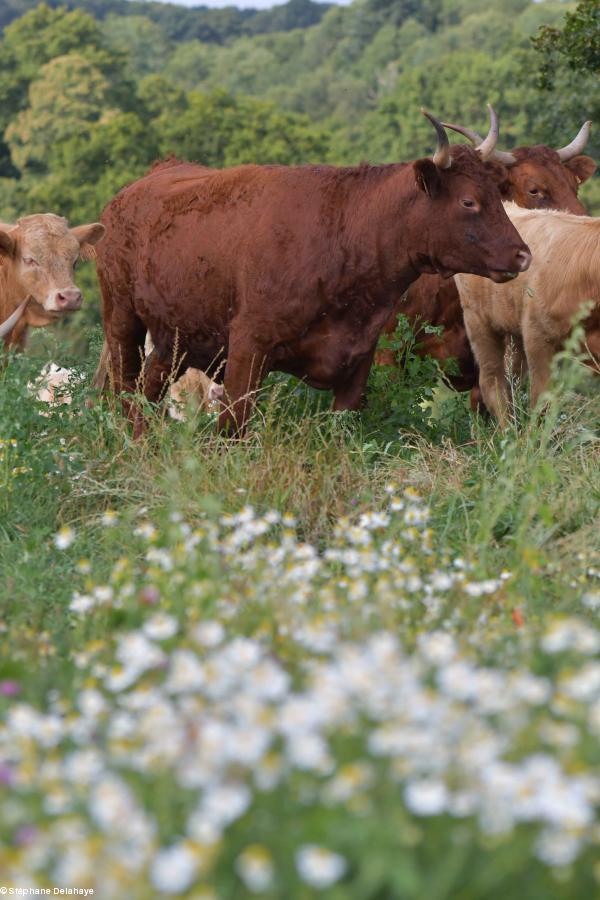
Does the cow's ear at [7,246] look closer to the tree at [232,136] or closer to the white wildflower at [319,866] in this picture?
the white wildflower at [319,866]

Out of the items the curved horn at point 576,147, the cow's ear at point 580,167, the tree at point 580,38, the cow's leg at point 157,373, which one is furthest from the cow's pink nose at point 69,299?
the tree at point 580,38

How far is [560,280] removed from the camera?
7496 mm

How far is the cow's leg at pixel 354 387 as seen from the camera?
271 inches

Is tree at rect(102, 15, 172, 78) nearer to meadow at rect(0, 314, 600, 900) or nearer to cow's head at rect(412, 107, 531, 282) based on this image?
cow's head at rect(412, 107, 531, 282)

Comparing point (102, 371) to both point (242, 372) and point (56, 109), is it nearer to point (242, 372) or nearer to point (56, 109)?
point (242, 372)

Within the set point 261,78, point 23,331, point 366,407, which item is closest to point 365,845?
point 366,407

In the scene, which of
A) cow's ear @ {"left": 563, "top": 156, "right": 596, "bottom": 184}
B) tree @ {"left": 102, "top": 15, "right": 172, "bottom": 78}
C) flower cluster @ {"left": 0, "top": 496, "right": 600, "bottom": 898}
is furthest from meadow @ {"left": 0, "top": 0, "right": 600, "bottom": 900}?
tree @ {"left": 102, "top": 15, "right": 172, "bottom": 78}

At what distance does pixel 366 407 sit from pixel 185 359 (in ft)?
3.49

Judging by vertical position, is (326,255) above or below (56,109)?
above

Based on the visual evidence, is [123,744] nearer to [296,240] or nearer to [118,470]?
[118,470]

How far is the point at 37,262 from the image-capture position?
8.77m

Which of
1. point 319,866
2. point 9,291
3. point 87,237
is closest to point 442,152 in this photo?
point 87,237

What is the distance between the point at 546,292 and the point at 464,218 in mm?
1142

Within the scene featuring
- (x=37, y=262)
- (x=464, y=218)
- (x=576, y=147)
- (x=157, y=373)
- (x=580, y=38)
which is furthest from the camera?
(x=580, y=38)
